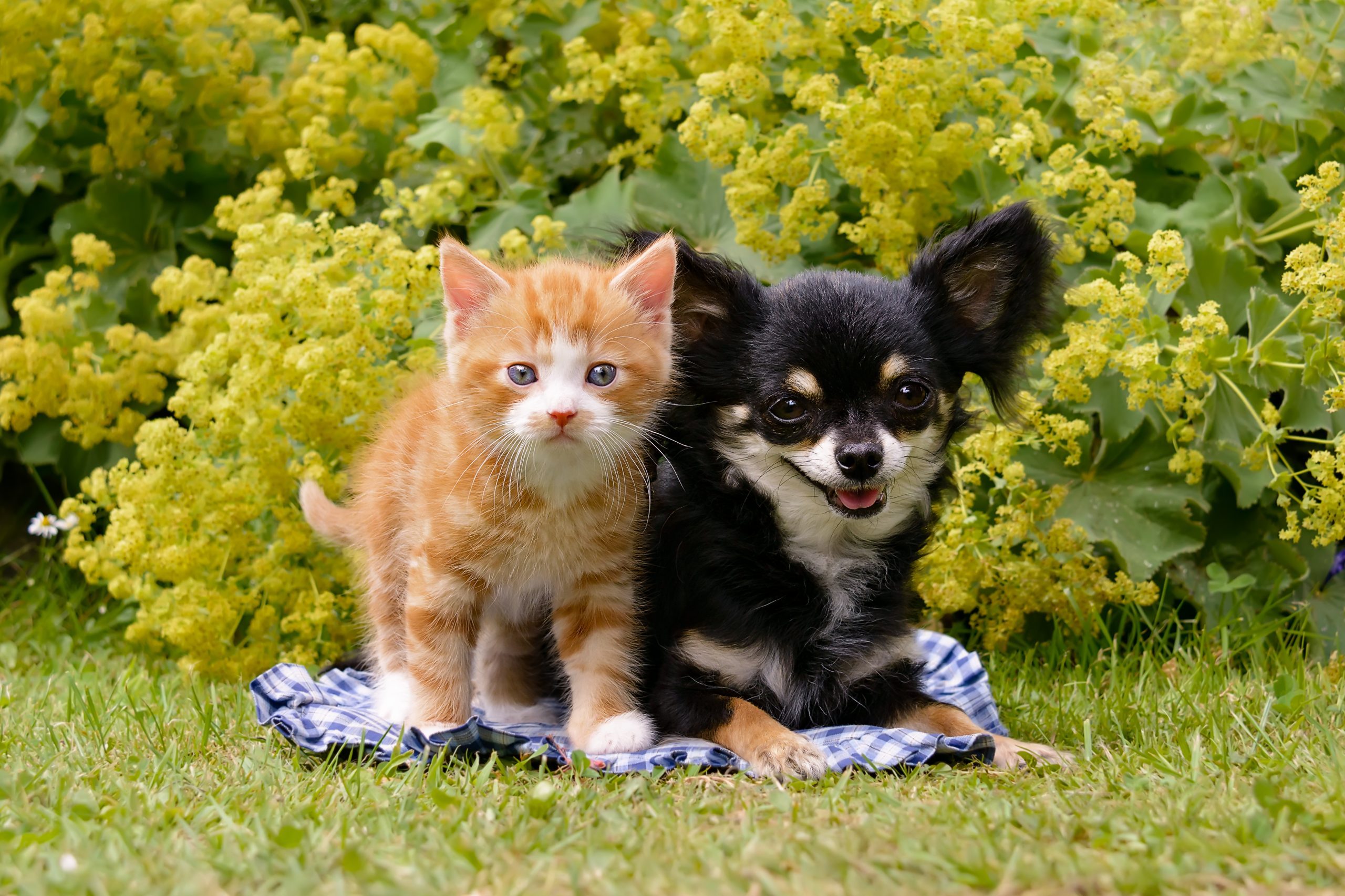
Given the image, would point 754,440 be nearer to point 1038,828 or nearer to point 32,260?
point 1038,828

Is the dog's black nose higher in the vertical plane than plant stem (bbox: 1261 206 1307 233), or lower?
higher

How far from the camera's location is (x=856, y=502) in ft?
8.52

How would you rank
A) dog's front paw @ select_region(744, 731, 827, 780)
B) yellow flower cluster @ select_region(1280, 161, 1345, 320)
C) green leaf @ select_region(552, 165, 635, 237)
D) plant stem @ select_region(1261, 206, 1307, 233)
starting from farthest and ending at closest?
green leaf @ select_region(552, 165, 635, 237) < plant stem @ select_region(1261, 206, 1307, 233) < yellow flower cluster @ select_region(1280, 161, 1345, 320) < dog's front paw @ select_region(744, 731, 827, 780)

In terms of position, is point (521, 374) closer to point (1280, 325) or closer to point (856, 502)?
point (856, 502)

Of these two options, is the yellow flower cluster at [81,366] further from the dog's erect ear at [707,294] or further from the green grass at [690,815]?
the dog's erect ear at [707,294]

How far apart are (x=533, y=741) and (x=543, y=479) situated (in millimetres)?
578

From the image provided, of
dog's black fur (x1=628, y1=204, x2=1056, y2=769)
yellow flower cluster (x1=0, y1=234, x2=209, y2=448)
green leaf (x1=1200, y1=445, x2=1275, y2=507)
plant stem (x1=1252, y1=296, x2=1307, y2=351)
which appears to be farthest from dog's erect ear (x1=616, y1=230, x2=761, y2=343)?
yellow flower cluster (x1=0, y1=234, x2=209, y2=448)

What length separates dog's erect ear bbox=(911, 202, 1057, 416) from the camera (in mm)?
2754

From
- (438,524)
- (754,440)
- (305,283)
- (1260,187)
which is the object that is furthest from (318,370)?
(1260,187)

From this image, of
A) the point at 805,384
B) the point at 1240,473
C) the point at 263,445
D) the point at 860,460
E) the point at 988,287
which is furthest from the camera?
the point at 1240,473

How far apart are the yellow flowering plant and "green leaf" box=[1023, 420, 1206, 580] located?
0.01 m

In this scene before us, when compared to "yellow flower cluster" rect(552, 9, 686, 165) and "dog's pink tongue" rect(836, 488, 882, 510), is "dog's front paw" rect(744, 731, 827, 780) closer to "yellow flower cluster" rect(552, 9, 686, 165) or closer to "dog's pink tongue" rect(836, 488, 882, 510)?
"dog's pink tongue" rect(836, 488, 882, 510)

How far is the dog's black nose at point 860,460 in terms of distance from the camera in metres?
2.46

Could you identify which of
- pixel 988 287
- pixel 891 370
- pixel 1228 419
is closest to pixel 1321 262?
pixel 1228 419
